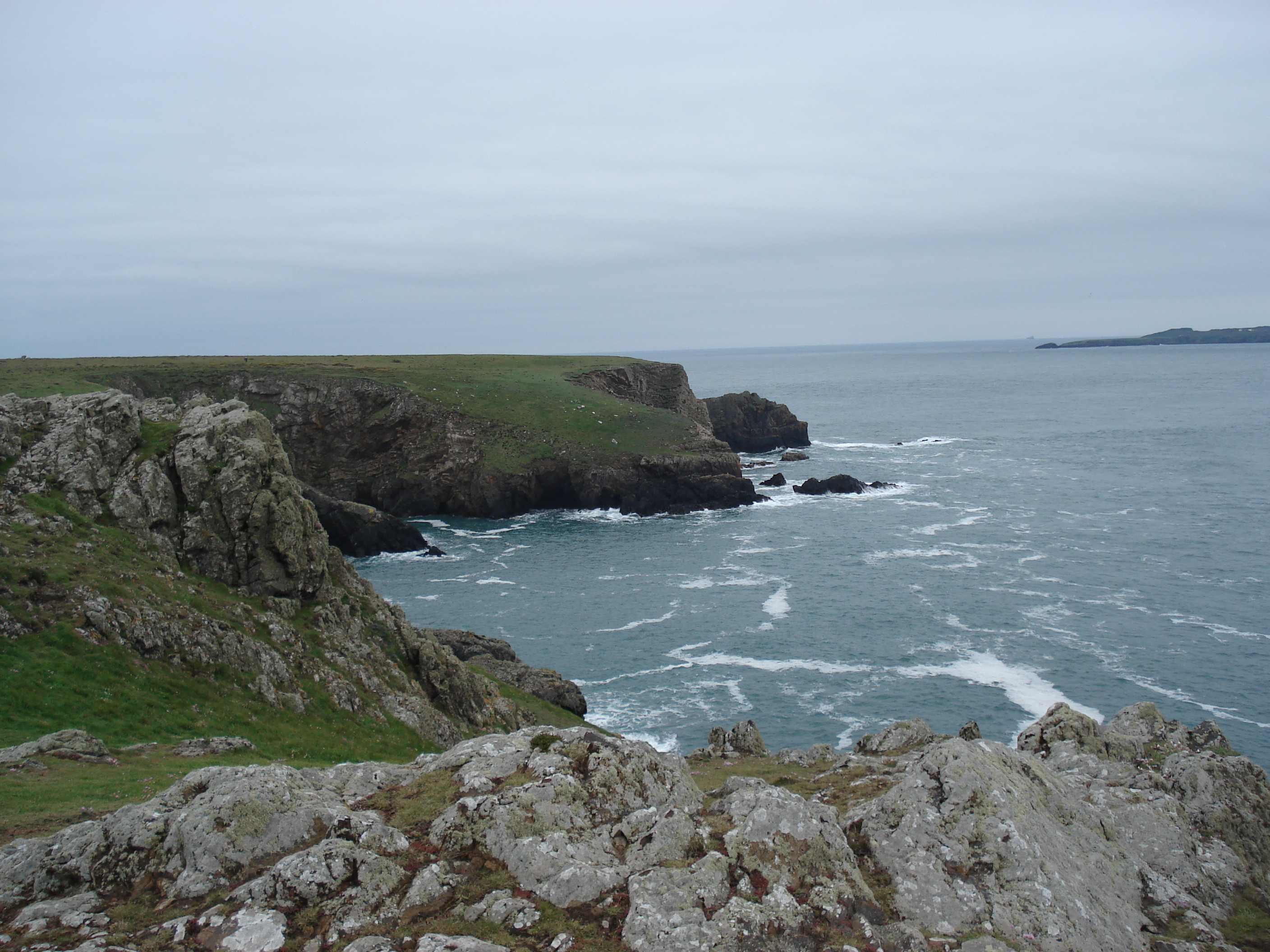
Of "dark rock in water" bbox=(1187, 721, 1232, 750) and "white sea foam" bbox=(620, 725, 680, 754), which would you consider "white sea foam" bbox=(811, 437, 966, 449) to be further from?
"dark rock in water" bbox=(1187, 721, 1232, 750)

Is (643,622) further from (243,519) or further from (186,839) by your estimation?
(186,839)

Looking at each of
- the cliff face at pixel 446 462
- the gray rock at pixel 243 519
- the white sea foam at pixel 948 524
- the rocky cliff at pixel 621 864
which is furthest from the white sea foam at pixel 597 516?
the rocky cliff at pixel 621 864

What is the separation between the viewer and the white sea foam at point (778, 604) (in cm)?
6769

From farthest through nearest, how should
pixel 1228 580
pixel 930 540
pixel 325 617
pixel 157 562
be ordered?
pixel 930 540 < pixel 1228 580 < pixel 325 617 < pixel 157 562

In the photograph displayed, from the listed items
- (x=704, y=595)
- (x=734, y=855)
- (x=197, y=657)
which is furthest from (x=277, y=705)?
(x=704, y=595)

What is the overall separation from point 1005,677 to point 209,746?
161 feet

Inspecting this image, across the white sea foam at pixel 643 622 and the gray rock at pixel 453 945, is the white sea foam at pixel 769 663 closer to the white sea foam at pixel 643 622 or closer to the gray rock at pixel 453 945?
the white sea foam at pixel 643 622

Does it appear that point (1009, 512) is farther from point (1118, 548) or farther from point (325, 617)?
point (325, 617)

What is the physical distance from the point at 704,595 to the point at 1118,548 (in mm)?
44996

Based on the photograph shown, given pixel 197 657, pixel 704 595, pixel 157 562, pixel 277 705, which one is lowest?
pixel 704 595

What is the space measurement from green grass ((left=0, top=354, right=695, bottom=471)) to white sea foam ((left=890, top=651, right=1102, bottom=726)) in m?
70.6

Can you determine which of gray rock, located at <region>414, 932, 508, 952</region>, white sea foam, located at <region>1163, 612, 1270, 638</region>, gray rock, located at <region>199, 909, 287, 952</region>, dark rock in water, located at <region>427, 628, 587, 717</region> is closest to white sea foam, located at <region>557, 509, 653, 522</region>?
dark rock in water, located at <region>427, 628, 587, 717</region>

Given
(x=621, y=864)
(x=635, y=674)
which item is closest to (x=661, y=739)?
(x=635, y=674)

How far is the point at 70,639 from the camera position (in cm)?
2750
